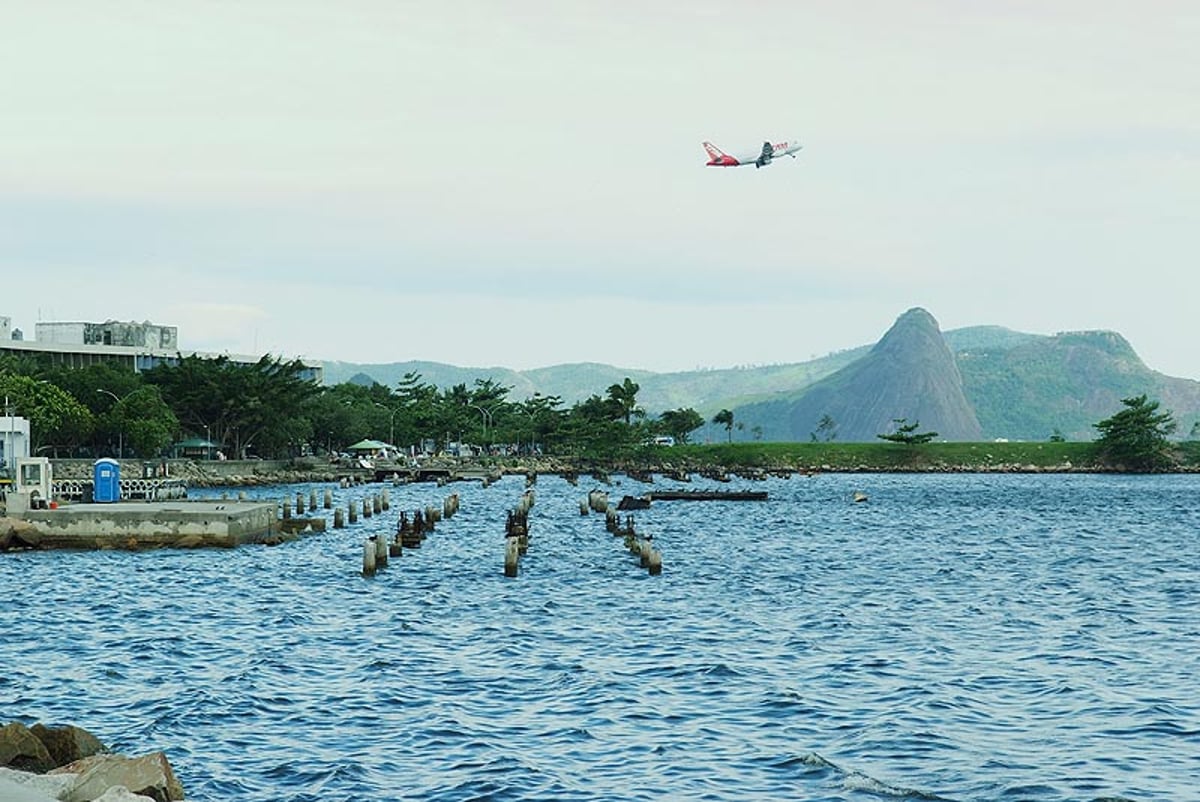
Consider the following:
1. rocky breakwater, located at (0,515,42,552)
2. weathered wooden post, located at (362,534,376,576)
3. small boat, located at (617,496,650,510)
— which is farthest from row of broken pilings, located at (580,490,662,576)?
rocky breakwater, located at (0,515,42,552)

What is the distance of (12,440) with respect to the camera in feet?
309

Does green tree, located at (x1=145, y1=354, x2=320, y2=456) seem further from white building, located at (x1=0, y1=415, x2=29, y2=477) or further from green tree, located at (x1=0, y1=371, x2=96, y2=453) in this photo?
white building, located at (x1=0, y1=415, x2=29, y2=477)

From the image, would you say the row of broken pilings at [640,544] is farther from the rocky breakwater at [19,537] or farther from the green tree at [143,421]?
the green tree at [143,421]

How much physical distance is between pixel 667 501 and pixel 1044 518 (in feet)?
121

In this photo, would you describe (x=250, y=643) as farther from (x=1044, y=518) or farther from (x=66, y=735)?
(x=1044, y=518)

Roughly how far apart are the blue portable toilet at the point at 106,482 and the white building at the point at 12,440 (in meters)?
11.3

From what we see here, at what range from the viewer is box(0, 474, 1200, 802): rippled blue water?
25.3 m

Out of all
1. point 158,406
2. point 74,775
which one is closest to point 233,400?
point 158,406

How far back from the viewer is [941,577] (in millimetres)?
62500

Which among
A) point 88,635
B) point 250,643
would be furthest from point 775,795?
point 88,635

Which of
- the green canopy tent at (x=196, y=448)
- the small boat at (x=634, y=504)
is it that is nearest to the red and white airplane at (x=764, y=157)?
the small boat at (x=634, y=504)

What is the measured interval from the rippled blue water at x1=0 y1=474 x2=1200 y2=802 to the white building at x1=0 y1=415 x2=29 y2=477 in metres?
26.7

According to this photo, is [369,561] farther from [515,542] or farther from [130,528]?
[130,528]

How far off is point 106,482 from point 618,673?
185 ft
